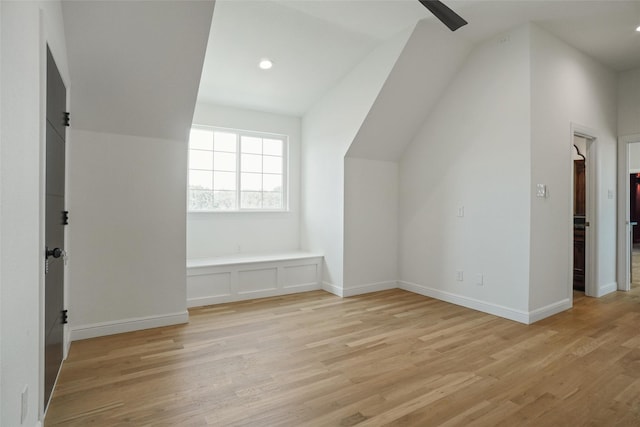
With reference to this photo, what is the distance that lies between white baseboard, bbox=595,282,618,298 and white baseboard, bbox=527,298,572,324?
2.82 feet

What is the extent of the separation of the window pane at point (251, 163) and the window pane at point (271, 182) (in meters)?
0.16

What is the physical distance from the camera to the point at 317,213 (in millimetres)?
5055

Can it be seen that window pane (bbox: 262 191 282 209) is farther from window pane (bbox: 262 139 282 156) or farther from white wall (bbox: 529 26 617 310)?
white wall (bbox: 529 26 617 310)

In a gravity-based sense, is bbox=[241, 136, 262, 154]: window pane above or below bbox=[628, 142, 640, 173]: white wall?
below

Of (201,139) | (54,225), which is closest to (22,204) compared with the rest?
(54,225)

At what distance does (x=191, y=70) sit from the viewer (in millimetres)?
2904

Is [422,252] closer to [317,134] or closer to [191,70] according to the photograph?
[317,134]

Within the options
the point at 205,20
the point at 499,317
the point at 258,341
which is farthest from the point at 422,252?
the point at 205,20

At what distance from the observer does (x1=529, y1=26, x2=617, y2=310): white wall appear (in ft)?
11.6

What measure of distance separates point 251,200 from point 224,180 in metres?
0.50

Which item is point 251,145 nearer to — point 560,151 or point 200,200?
point 200,200

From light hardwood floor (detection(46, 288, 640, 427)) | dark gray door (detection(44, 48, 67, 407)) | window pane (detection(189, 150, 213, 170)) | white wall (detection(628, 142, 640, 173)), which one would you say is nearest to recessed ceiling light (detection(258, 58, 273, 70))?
window pane (detection(189, 150, 213, 170))

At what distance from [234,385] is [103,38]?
2.61 metres

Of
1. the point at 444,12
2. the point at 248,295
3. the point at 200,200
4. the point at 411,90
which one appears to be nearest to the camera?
the point at 444,12
